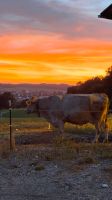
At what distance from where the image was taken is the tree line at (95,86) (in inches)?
1889

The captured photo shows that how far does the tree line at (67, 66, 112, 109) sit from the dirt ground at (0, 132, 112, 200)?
30074 millimetres

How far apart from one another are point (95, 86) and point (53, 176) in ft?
127

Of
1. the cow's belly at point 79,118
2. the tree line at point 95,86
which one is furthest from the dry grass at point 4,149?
the tree line at point 95,86

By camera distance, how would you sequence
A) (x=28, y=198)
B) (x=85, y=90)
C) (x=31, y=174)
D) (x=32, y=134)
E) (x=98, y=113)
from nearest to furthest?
Answer: 1. (x=28, y=198)
2. (x=31, y=174)
3. (x=98, y=113)
4. (x=32, y=134)
5. (x=85, y=90)

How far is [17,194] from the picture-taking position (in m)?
10.8

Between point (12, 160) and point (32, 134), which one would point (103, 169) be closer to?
point (12, 160)

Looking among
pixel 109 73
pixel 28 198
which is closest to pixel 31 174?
pixel 28 198

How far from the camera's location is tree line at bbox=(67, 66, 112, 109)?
157 feet

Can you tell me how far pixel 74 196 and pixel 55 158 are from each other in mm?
4397

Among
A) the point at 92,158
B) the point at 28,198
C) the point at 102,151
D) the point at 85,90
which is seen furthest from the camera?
the point at 85,90

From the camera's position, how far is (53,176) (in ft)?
41.1

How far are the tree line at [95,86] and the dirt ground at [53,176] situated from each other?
98.7 feet

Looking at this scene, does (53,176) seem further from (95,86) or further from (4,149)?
(95,86)

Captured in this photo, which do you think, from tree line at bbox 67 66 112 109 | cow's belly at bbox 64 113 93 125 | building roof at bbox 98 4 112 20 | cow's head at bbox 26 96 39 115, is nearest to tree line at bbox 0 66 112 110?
tree line at bbox 67 66 112 109
